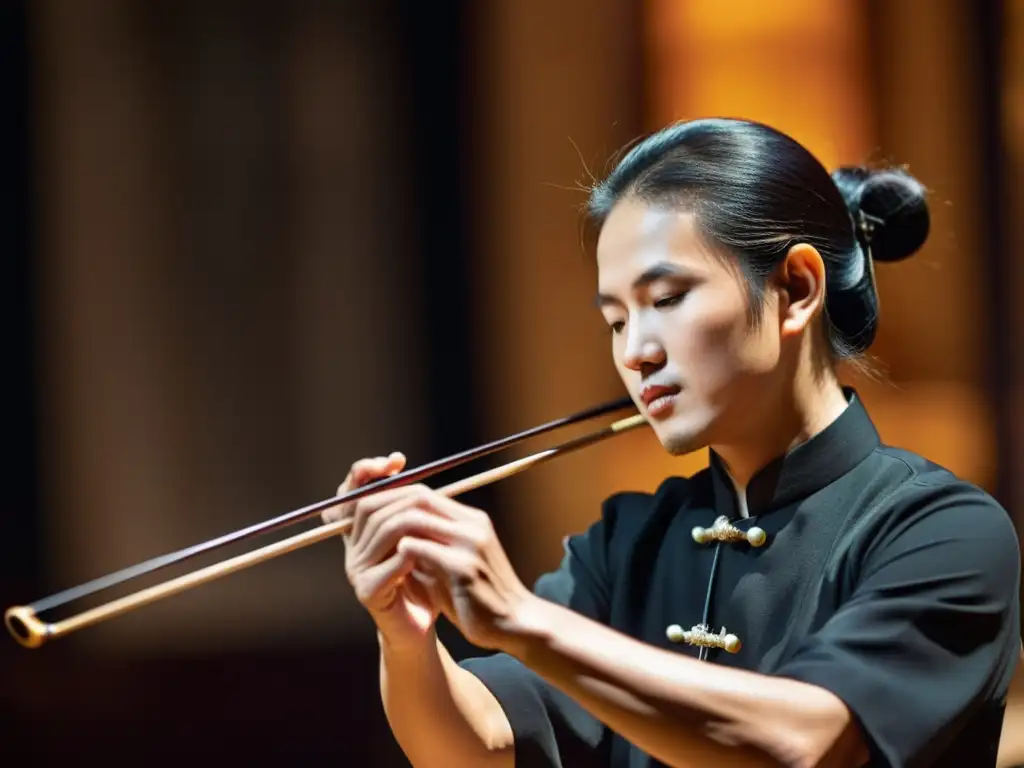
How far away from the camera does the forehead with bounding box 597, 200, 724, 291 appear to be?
102 cm

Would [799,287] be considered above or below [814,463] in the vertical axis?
above

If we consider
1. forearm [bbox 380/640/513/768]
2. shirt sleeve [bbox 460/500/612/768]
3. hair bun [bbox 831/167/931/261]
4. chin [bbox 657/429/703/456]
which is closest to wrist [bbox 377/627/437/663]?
forearm [bbox 380/640/513/768]

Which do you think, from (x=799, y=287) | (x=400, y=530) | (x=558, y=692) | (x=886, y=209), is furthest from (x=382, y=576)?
(x=886, y=209)

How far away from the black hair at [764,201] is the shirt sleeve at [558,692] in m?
0.31

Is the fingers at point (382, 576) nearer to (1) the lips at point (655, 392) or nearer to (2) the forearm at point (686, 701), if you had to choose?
(2) the forearm at point (686, 701)

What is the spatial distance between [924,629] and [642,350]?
0.98 ft

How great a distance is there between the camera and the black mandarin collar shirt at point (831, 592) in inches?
36.1

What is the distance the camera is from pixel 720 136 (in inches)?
42.5

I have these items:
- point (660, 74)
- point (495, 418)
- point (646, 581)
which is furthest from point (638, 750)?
point (660, 74)

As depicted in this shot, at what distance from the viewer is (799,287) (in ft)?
3.52

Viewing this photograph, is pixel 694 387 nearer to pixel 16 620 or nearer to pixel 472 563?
pixel 472 563

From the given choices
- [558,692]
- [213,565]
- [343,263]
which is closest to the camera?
[213,565]

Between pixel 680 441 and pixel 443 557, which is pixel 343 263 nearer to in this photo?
pixel 680 441

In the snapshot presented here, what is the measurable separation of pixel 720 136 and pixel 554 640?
0.46 meters
